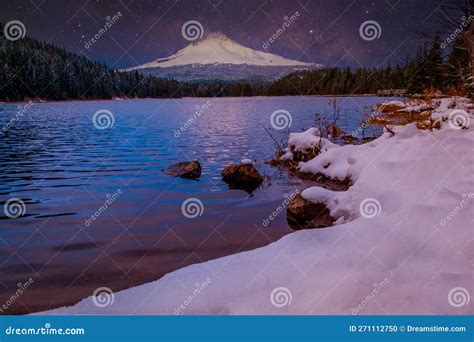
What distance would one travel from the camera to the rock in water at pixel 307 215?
7.76 meters

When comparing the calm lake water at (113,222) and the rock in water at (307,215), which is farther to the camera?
the rock in water at (307,215)

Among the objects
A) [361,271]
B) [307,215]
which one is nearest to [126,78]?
[307,215]

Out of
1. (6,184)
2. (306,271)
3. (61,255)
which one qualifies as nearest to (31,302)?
(61,255)

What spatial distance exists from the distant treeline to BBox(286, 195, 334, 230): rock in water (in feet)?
19.9

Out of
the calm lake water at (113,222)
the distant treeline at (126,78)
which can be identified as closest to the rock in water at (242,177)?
the calm lake water at (113,222)

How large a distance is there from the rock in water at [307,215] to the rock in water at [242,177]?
13.7 ft

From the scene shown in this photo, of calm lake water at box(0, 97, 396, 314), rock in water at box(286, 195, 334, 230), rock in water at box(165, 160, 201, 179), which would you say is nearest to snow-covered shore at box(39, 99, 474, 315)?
rock in water at box(286, 195, 334, 230)

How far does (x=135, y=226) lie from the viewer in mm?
8977

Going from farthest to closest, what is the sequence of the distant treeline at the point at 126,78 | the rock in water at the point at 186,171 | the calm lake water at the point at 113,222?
the distant treeline at the point at 126,78 → the rock in water at the point at 186,171 → the calm lake water at the point at 113,222

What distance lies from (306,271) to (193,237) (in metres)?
4.02

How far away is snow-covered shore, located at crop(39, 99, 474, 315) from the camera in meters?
4.14

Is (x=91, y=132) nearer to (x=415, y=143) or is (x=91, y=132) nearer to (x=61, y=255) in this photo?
(x=61, y=255)

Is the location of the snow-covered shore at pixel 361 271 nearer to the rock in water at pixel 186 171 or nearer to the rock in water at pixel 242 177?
the rock in water at pixel 242 177


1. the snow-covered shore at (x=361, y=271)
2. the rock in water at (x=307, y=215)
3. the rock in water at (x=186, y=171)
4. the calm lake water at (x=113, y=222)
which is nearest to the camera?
the snow-covered shore at (x=361, y=271)
